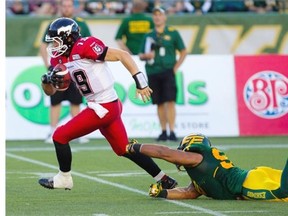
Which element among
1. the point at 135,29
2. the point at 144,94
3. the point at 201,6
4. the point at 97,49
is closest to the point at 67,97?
the point at 135,29

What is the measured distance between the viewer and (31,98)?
16.9 m

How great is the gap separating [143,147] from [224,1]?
1245cm

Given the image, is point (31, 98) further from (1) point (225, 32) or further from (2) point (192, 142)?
(2) point (192, 142)

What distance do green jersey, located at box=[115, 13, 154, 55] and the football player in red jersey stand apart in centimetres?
782

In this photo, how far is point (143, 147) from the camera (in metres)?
8.72

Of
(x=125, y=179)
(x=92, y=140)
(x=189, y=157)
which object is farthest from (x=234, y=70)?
(x=189, y=157)

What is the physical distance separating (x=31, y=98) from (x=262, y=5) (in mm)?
6476

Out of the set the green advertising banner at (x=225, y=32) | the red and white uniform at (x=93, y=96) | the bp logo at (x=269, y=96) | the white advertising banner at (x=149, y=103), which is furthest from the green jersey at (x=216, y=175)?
the green advertising banner at (x=225, y=32)

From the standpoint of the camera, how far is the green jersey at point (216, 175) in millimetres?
8719

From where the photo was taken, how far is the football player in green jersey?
8664 mm

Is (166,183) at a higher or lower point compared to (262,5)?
lower

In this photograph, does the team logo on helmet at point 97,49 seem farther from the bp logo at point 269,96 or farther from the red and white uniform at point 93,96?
the bp logo at point 269,96

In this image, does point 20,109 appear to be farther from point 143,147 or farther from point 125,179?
point 143,147

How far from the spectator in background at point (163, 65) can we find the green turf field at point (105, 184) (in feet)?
1.88
